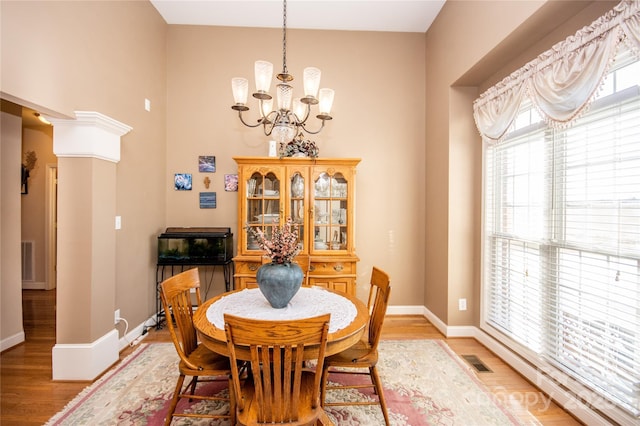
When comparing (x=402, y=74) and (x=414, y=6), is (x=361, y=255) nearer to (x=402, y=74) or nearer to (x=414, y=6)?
(x=402, y=74)

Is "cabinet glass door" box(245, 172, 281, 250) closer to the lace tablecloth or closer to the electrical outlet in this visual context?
the lace tablecloth

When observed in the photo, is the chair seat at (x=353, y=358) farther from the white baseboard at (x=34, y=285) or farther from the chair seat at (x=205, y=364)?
the white baseboard at (x=34, y=285)

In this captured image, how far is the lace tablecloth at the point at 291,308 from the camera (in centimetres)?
172

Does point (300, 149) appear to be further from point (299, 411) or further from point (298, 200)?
point (299, 411)

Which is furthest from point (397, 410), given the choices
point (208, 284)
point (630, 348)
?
point (208, 284)

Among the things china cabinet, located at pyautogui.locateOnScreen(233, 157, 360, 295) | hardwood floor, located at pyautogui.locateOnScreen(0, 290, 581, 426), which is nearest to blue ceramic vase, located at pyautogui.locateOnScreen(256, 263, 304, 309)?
china cabinet, located at pyautogui.locateOnScreen(233, 157, 360, 295)

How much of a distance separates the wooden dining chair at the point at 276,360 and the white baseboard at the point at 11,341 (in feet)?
9.80

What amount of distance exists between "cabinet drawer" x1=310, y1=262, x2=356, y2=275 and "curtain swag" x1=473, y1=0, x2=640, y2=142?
1949 mm

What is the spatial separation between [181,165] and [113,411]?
259 centimetres

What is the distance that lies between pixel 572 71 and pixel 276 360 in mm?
2363

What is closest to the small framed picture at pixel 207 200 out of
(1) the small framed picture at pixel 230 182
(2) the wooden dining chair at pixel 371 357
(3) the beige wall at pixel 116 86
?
(1) the small framed picture at pixel 230 182

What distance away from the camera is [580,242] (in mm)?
1995

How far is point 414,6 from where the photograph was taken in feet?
11.0

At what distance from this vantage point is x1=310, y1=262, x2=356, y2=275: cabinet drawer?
10.9 feet
